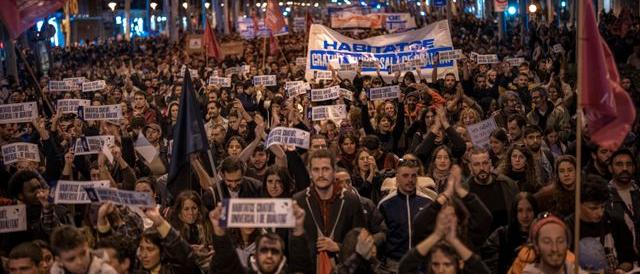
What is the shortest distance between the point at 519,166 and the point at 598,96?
8.27ft

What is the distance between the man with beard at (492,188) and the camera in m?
8.45

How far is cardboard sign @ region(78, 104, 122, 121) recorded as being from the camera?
43.2ft

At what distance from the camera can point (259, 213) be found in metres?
6.60

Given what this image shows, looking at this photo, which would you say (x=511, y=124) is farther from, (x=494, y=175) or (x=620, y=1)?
(x=620, y=1)

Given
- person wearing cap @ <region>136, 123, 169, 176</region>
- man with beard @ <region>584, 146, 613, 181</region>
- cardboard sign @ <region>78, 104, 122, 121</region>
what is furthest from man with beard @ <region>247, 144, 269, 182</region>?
cardboard sign @ <region>78, 104, 122, 121</region>

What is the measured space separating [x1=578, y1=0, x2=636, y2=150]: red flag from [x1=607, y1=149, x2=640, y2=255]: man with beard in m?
0.83

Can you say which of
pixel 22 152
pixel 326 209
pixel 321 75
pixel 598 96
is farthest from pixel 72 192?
pixel 321 75

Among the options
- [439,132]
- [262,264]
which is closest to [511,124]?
[439,132]

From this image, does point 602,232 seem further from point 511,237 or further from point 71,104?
point 71,104

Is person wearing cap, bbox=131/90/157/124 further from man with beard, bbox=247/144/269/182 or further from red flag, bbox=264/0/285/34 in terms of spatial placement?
red flag, bbox=264/0/285/34

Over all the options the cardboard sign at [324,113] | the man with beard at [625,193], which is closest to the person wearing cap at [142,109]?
the cardboard sign at [324,113]

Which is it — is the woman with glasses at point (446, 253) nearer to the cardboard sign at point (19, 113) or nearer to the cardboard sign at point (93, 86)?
the cardboard sign at point (19, 113)

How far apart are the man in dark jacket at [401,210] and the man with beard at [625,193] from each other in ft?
4.14

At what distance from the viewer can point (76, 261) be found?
21.2 ft
